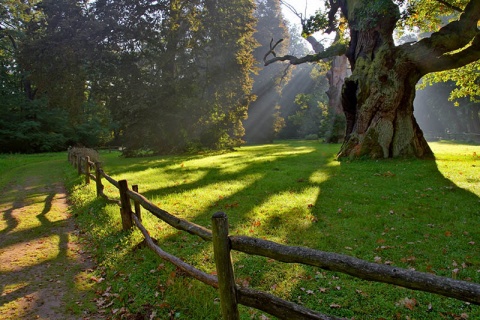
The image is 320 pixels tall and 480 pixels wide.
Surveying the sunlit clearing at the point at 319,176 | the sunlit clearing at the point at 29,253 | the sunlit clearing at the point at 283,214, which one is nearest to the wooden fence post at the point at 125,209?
the sunlit clearing at the point at 29,253

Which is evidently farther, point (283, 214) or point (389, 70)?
point (389, 70)

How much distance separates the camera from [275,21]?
55844 mm

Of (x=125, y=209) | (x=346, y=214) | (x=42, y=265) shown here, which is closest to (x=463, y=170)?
(x=346, y=214)

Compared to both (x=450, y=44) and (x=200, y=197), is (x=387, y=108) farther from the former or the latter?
(x=200, y=197)

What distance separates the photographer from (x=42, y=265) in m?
6.61

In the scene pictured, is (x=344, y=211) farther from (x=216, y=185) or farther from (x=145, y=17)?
(x=145, y=17)

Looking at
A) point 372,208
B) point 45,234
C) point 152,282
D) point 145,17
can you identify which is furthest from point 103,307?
point 145,17

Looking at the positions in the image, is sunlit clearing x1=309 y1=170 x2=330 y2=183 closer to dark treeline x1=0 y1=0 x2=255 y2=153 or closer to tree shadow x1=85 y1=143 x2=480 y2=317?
tree shadow x1=85 y1=143 x2=480 y2=317

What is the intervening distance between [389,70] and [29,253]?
16030 millimetres

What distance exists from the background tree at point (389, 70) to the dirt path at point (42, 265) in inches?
540

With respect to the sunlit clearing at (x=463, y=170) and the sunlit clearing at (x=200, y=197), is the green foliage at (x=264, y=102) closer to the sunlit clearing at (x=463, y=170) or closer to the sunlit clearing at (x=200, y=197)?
the sunlit clearing at (x=463, y=170)

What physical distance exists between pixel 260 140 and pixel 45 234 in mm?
44235

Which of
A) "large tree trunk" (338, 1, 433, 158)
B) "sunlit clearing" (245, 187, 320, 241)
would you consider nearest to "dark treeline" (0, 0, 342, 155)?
"large tree trunk" (338, 1, 433, 158)

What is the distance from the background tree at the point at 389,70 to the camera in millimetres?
13820
